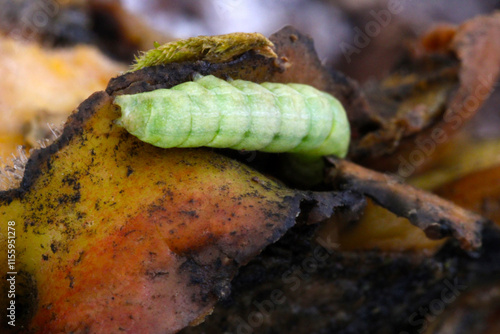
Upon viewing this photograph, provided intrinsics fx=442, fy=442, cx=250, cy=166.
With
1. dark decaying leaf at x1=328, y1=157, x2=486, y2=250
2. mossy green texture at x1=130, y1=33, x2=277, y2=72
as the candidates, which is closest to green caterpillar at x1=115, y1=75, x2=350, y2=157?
mossy green texture at x1=130, y1=33, x2=277, y2=72

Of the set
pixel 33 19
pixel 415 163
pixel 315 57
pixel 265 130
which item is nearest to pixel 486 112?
pixel 415 163

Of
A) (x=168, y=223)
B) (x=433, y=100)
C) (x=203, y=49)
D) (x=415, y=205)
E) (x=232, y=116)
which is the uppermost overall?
(x=203, y=49)

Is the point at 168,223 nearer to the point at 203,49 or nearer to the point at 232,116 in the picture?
the point at 232,116

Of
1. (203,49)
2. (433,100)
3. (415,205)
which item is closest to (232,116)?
(203,49)

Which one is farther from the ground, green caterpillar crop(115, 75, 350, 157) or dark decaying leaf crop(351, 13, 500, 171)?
green caterpillar crop(115, 75, 350, 157)

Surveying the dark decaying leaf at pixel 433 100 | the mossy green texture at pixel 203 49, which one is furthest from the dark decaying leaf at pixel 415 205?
the mossy green texture at pixel 203 49

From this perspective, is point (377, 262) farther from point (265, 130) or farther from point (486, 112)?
point (486, 112)

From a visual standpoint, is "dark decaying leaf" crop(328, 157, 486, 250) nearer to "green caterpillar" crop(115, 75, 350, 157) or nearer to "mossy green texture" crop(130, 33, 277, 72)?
"green caterpillar" crop(115, 75, 350, 157)
